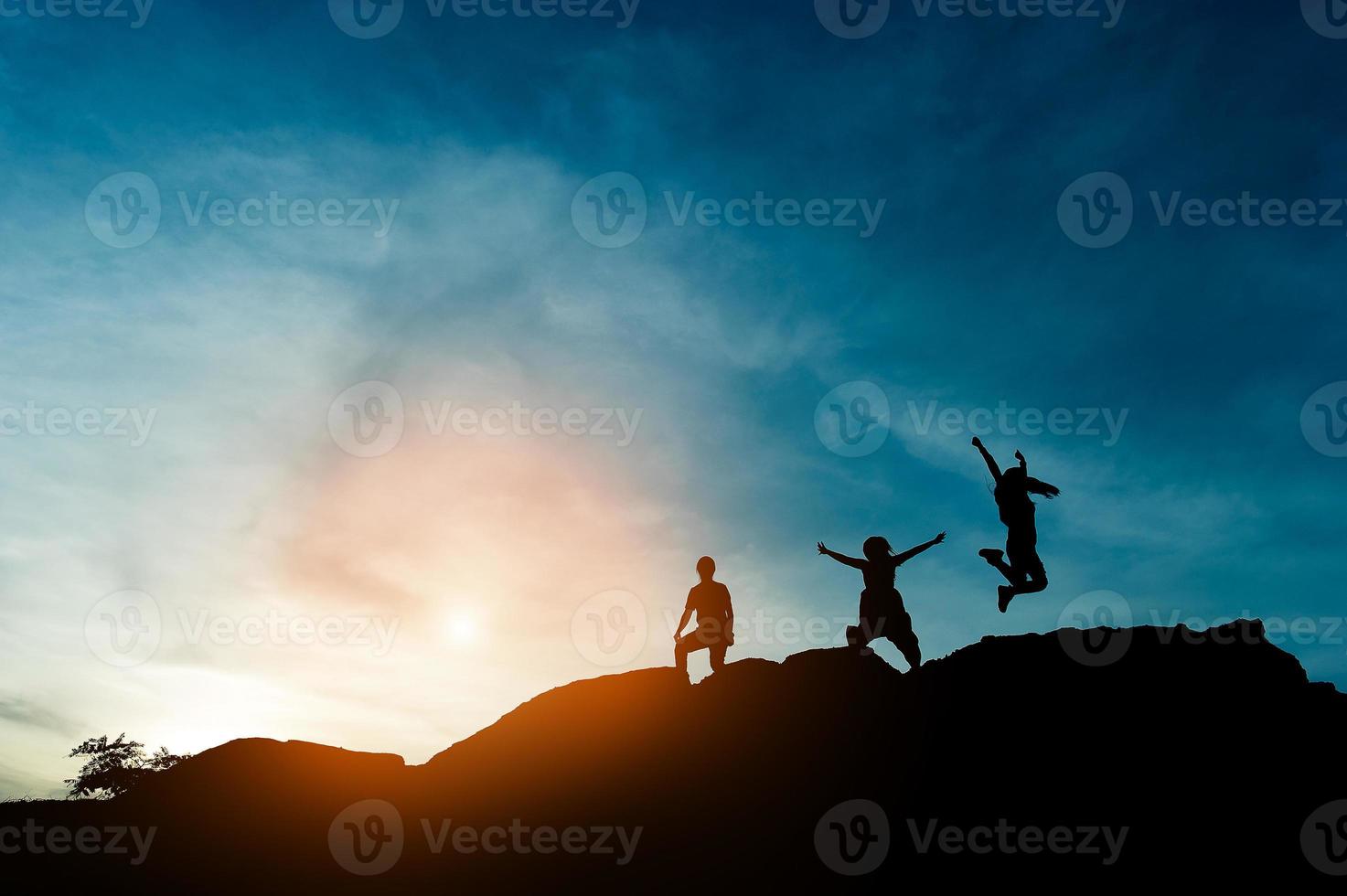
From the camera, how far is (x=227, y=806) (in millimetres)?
19719

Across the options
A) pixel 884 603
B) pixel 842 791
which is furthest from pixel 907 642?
pixel 842 791

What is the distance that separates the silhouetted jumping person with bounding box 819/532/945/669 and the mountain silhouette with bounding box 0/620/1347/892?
2.01 metres

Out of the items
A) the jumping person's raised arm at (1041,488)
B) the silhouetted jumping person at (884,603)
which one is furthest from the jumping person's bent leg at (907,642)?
the jumping person's raised arm at (1041,488)

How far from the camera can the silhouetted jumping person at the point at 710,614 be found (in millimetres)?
15852

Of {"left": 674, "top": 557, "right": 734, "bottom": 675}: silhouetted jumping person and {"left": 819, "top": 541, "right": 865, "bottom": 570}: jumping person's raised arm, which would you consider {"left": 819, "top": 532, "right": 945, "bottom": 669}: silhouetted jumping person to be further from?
{"left": 674, "top": 557, "right": 734, "bottom": 675}: silhouetted jumping person

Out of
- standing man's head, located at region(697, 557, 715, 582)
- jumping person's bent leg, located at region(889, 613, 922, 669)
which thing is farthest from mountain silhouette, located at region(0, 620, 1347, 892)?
standing man's head, located at region(697, 557, 715, 582)

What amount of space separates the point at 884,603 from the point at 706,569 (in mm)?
4013

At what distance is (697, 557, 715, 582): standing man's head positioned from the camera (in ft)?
52.6

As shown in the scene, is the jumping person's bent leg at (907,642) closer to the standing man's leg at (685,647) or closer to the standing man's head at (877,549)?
the standing man's head at (877,549)

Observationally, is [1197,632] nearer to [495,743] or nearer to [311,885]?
[495,743]

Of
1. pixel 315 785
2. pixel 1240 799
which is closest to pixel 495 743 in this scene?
pixel 315 785

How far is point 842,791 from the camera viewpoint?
1419cm

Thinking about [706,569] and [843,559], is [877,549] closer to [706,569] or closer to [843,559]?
[843,559]

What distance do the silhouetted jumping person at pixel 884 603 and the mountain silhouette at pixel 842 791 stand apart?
2006 millimetres
